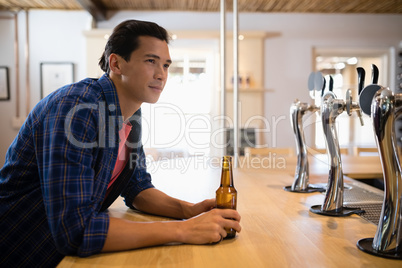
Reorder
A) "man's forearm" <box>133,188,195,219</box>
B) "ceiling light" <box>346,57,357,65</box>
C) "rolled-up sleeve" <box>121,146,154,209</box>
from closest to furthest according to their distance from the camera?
"man's forearm" <box>133,188,195,219</box>, "rolled-up sleeve" <box>121,146,154,209</box>, "ceiling light" <box>346,57,357,65</box>

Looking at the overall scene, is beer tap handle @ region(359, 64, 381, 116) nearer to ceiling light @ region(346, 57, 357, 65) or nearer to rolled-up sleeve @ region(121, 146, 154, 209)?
rolled-up sleeve @ region(121, 146, 154, 209)

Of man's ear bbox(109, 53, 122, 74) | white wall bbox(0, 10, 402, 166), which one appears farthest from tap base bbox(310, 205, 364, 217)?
white wall bbox(0, 10, 402, 166)

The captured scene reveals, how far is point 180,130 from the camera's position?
18.0ft

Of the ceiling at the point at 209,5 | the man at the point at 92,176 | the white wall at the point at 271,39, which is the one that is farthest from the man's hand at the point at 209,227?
the white wall at the point at 271,39

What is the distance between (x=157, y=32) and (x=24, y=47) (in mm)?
4643

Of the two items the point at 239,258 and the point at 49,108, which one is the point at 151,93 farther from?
the point at 239,258

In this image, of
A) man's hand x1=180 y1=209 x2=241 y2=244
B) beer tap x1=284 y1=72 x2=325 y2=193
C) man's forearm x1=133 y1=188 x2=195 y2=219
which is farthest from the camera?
beer tap x1=284 y1=72 x2=325 y2=193

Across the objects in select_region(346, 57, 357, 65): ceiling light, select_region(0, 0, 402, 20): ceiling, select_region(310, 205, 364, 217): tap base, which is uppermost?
select_region(0, 0, 402, 20): ceiling

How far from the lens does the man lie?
2.69 ft

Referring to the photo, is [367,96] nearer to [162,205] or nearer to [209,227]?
[209,227]

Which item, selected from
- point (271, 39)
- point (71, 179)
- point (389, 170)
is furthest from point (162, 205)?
point (271, 39)

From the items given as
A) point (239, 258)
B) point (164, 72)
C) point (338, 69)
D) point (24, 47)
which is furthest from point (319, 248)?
point (338, 69)

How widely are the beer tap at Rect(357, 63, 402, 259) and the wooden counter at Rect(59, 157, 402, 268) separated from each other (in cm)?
4

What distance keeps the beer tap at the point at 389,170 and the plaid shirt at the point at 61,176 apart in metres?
0.59
